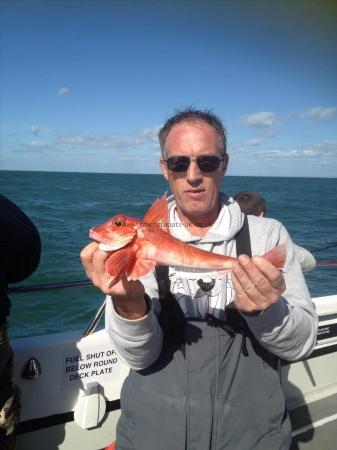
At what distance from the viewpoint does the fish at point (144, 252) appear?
2.03m

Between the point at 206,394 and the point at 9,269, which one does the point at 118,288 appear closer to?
the point at 206,394

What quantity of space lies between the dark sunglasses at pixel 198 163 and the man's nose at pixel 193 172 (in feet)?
0.07

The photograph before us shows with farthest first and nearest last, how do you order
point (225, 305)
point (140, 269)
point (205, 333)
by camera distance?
point (225, 305), point (205, 333), point (140, 269)

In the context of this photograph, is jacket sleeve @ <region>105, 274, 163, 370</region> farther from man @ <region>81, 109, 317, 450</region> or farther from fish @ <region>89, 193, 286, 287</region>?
fish @ <region>89, 193, 286, 287</region>

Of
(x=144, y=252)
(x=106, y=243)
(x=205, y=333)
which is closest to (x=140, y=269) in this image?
(x=144, y=252)

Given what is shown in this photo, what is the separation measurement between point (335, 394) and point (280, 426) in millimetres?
3325

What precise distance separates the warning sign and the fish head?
6.12 feet

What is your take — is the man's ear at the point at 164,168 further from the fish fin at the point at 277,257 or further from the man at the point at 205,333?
the fish fin at the point at 277,257

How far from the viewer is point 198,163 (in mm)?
2430

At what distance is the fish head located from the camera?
204 centimetres

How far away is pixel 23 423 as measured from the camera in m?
3.21

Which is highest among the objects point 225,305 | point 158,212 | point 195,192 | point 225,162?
point 225,162

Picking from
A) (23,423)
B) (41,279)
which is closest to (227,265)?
(23,423)

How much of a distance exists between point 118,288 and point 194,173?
3.25ft
